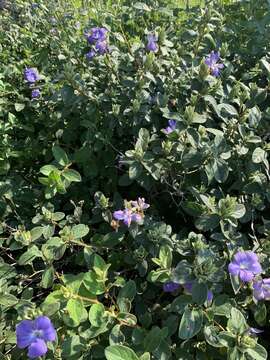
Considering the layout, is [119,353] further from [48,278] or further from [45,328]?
[48,278]

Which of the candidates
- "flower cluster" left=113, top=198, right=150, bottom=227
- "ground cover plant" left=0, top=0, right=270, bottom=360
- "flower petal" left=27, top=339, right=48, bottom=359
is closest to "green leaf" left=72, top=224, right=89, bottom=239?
"ground cover plant" left=0, top=0, right=270, bottom=360

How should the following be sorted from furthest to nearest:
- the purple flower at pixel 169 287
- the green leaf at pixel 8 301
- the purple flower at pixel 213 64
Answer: the purple flower at pixel 213 64 < the purple flower at pixel 169 287 < the green leaf at pixel 8 301

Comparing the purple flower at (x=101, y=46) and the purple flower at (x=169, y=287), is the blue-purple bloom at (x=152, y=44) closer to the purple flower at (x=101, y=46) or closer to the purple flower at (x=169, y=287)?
the purple flower at (x=101, y=46)

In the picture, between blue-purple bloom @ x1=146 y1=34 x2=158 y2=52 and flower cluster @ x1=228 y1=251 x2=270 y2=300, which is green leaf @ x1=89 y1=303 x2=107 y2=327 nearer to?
flower cluster @ x1=228 y1=251 x2=270 y2=300

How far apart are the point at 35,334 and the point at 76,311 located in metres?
0.16

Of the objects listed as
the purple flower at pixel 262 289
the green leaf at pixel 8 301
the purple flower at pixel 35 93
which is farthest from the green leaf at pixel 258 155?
the purple flower at pixel 35 93

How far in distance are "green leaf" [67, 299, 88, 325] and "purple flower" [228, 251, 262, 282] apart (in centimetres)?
48

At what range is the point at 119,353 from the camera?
1.30m

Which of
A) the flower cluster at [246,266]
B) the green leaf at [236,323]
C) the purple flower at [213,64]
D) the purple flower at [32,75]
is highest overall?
the purple flower at [213,64]

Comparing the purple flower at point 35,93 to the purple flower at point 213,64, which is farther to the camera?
the purple flower at point 35,93

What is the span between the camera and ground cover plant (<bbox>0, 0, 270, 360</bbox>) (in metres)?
1.44

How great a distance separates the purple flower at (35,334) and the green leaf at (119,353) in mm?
165

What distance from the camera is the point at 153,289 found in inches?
71.2

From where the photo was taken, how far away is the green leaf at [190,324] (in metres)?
1.35
